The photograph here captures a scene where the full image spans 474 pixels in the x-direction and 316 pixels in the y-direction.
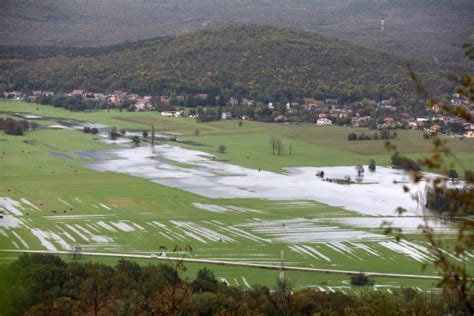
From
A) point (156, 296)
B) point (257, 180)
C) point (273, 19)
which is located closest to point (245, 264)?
point (156, 296)

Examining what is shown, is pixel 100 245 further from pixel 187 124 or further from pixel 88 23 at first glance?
pixel 88 23

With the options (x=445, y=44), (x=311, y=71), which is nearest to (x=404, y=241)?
(x=311, y=71)

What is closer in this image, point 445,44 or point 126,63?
point 126,63

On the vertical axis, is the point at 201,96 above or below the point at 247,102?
above

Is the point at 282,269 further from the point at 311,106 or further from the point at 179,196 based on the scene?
the point at 311,106

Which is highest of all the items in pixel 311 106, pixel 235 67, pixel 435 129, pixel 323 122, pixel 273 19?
pixel 273 19

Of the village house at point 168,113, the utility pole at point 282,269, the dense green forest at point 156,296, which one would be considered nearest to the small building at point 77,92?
the village house at point 168,113
